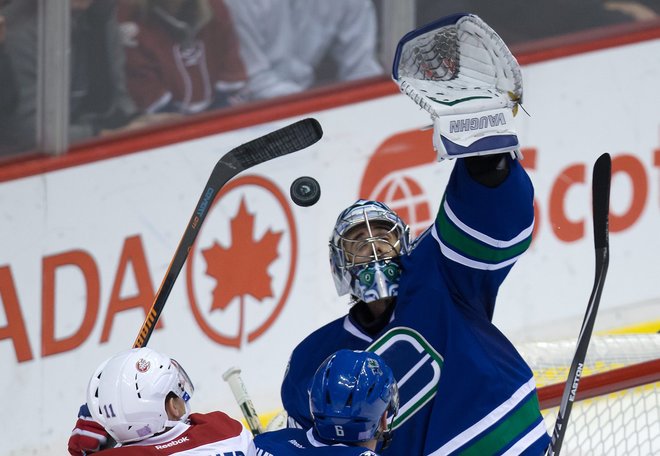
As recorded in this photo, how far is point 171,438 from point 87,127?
222cm

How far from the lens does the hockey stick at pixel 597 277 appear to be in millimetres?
3123

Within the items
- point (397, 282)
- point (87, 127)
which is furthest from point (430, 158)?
point (397, 282)

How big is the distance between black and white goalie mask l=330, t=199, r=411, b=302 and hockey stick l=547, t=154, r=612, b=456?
46 cm

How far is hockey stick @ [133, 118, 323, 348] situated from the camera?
10.5ft

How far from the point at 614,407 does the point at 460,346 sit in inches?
38.3

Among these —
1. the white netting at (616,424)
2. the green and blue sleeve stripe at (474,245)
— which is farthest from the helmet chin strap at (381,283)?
the white netting at (616,424)

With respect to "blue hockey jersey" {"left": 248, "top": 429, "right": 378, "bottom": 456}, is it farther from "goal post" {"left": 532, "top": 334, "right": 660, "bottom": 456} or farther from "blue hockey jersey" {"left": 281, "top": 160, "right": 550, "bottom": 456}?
"goal post" {"left": 532, "top": 334, "right": 660, "bottom": 456}

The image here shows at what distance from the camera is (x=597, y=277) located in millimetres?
3275

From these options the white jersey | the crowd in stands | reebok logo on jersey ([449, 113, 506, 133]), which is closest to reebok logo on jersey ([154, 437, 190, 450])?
the white jersey

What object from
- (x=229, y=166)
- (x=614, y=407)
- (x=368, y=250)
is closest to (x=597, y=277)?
(x=614, y=407)

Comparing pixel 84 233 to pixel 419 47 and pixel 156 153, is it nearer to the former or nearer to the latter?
pixel 156 153

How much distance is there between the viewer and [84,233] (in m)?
4.55

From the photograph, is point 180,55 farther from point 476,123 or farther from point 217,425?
point 476,123

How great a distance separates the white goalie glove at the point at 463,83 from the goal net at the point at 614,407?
1037 millimetres
